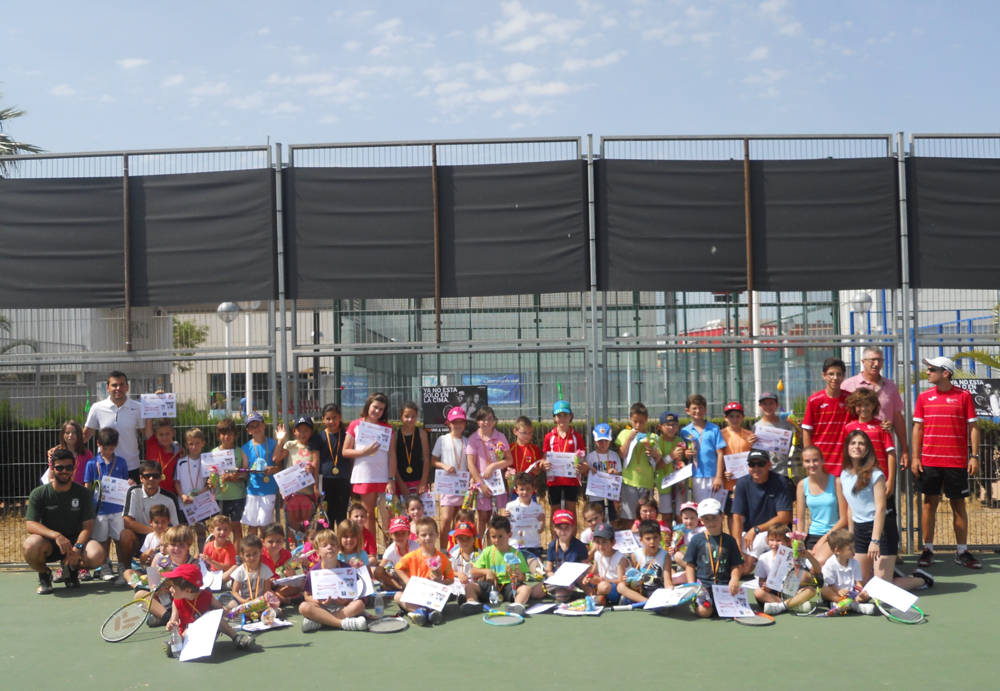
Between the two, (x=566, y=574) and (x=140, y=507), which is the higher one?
(x=140, y=507)

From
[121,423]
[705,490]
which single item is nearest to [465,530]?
[705,490]

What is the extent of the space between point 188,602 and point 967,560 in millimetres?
7098

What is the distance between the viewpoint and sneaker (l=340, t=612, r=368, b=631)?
652 cm

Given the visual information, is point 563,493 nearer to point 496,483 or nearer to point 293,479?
point 496,483

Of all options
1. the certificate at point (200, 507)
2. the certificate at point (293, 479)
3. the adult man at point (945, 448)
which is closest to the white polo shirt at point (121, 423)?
the certificate at point (200, 507)

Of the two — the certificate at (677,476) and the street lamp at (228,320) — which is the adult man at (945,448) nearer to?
the certificate at (677,476)

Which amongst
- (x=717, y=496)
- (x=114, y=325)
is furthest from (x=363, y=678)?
(x=114, y=325)

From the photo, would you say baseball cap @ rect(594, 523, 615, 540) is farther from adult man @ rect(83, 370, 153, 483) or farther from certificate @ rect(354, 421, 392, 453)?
adult man @ rect(83, 370, 153, 483)

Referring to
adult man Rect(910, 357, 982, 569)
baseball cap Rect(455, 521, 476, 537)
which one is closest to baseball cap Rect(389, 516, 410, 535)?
baseball cap Rect(455, 521, 476, 537)

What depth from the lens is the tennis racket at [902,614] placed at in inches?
255

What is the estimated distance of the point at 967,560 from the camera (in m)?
8.32

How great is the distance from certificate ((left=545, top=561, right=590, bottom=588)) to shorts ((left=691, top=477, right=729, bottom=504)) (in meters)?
1.63

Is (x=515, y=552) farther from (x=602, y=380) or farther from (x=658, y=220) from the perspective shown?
(x=658, y=220)

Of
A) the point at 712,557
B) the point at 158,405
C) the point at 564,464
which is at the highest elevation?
the point at 158,405
